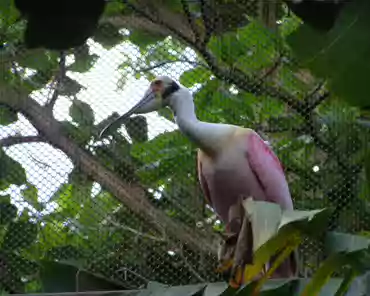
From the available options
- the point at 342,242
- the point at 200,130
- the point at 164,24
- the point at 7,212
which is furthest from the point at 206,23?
the point at 342,242

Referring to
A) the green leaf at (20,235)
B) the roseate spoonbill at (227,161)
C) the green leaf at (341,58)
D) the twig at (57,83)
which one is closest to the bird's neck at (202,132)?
the roseate spoonbill at (227,161)

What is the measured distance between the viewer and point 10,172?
1479 mm

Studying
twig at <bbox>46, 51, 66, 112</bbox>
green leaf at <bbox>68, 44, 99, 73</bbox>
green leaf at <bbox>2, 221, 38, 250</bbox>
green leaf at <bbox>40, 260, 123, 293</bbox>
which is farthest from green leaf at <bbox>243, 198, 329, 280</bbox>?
green leaf at <bbox>2, 221, 38, 250</bbox>

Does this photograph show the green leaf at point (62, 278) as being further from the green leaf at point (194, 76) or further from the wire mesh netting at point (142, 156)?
the green leaf at point (194, 76)

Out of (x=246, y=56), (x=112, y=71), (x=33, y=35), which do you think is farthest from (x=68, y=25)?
(x=246, y=56)

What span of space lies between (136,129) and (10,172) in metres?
0.27

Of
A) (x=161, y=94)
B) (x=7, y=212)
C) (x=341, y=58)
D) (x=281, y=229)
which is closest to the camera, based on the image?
(x=341, y=58)

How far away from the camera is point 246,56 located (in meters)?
1.57

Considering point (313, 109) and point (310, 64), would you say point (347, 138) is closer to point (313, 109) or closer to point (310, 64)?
point (313, 109)

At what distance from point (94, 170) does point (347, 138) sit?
51cm

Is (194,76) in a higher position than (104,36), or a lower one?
higher

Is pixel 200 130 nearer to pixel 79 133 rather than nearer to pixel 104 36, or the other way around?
pixel 79 133

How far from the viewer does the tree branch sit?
4.87ft

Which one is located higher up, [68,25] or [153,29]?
[153,29]
